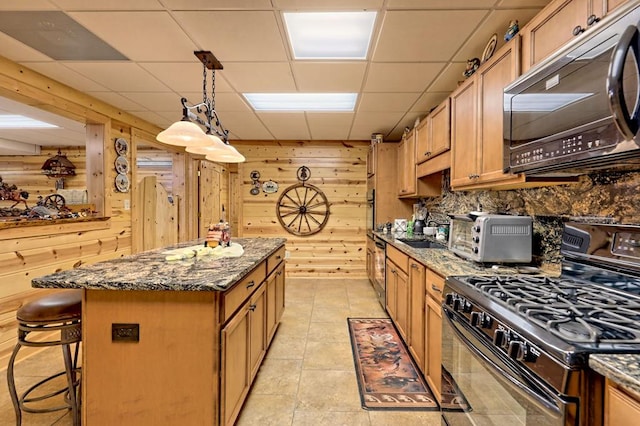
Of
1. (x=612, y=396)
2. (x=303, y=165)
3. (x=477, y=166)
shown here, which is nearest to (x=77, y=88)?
(x=303, y=165)

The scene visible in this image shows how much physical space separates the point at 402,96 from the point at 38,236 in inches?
143

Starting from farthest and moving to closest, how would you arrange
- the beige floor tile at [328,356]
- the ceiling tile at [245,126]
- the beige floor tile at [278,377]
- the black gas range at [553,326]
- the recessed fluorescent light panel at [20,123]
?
1. the recessed fluorescent light panel at [20,123]
2. the ceiling tile at [245,126]
3. the beige floor tile at [328,356]
4. the beige floor tile at [278,377]
5. the black gas range at [553,326]

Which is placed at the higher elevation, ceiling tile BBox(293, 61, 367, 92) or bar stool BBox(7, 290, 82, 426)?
ceiling tile BBox(293, 61, 367, 92)

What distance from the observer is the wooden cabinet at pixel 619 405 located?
2.17 ft

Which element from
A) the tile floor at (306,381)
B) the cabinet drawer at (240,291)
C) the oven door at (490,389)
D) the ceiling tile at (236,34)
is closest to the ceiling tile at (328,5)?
the ceiling tile at (236,34)

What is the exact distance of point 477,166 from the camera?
2000mm

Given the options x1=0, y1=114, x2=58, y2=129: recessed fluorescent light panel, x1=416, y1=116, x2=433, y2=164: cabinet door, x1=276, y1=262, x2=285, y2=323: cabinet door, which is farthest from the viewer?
x1=0, y1=114, x2=58, y2=129: recessed fluorescent light panel

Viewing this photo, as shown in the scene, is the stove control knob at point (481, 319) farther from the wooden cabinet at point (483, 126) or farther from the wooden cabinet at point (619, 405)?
the wooden cabinet at point (483, 126)

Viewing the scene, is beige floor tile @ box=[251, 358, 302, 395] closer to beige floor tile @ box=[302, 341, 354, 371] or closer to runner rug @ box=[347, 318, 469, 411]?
beige floor tile @ box=[302, 341, 354, 371]

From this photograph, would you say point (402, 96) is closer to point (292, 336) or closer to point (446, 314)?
point (446, 314)

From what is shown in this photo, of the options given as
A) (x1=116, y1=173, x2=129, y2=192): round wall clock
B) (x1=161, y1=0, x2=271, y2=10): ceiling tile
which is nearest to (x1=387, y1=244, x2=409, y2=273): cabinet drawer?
(x1=161, y1=0, x2=271, y2=10): ceiling tile

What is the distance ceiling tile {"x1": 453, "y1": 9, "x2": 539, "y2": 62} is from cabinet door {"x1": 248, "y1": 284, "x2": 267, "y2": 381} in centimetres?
228

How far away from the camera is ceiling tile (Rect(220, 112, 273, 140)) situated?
12.6 ft

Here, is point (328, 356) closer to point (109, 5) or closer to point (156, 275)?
point (156, 275)
